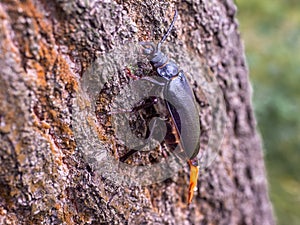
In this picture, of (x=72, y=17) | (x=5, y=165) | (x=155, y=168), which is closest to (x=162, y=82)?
(x=155, y=168)

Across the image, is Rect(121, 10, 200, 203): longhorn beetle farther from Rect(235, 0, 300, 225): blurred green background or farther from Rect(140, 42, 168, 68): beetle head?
Rect(235, 0, 300, 225): blurred green background

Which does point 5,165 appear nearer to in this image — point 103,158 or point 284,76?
point 103,158

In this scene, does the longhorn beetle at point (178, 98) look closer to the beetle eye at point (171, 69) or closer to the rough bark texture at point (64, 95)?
the beetle eye at point (171, 69)

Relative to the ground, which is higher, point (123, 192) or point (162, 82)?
point (162, 82)

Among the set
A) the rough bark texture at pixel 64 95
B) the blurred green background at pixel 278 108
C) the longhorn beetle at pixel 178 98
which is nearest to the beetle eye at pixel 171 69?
the longhorn beetle at pixel 178 98

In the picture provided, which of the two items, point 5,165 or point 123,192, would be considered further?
point 123,192

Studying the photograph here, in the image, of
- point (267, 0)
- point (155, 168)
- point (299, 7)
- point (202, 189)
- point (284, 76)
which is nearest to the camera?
point (155, 168)

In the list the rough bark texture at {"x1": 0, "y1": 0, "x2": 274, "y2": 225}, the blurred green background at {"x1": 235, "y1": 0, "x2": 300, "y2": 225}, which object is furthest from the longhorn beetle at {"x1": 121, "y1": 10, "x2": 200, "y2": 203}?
the blurred green background at {"x1": 235, "y1": 0, "x2": 300, "y2": 225}

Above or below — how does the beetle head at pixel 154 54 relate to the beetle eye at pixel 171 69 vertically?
above
